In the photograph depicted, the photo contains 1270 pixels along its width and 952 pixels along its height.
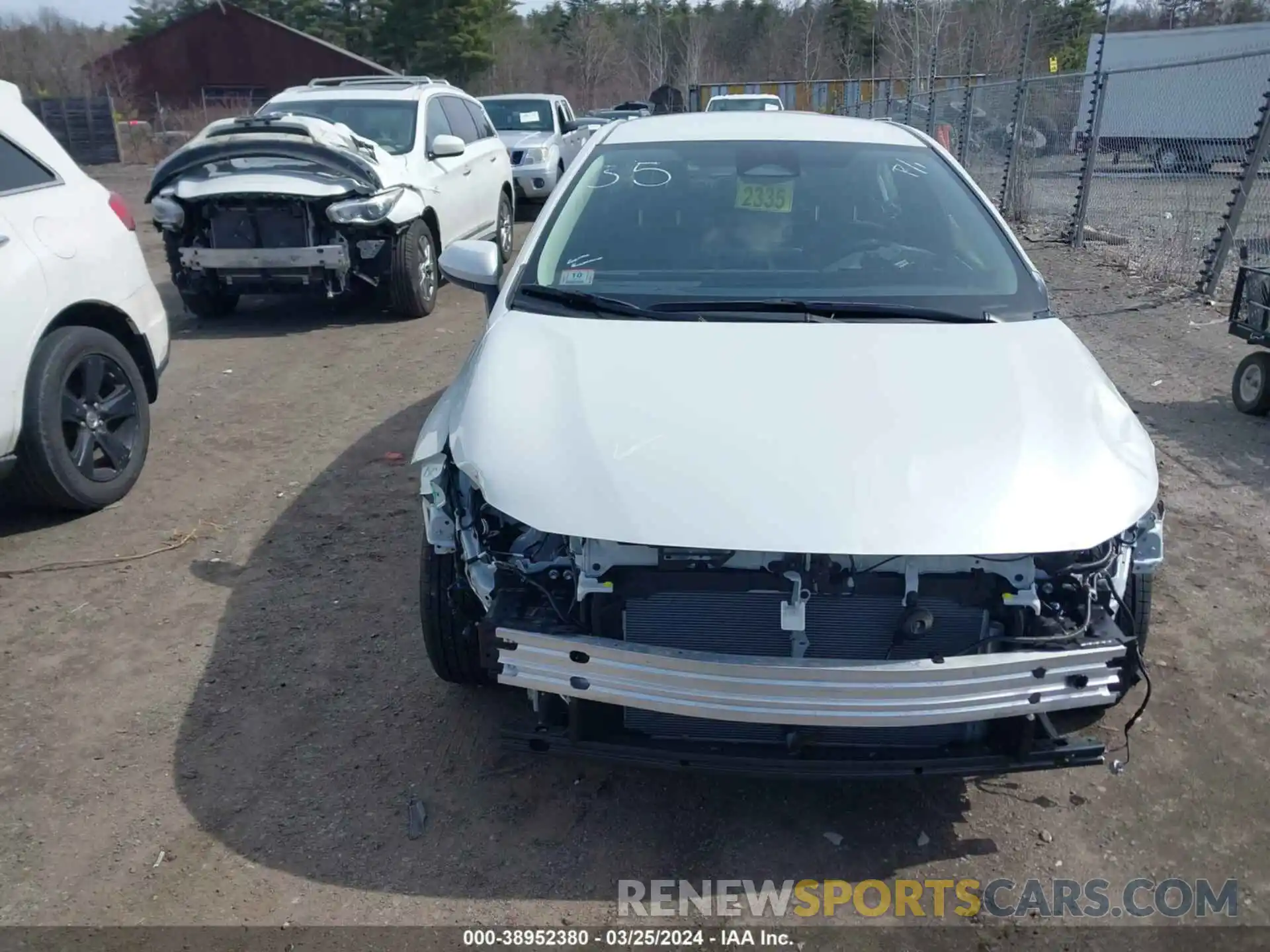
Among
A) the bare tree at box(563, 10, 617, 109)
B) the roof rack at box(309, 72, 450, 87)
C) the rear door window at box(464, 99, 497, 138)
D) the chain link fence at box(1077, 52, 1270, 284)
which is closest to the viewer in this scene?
the chain link fence at box(1077, 52, 1270, 284)

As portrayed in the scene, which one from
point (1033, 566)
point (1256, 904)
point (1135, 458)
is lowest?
point (1256, 904)

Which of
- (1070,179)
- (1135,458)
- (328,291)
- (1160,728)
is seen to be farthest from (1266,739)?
(1070,179)

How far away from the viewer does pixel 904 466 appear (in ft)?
7.95

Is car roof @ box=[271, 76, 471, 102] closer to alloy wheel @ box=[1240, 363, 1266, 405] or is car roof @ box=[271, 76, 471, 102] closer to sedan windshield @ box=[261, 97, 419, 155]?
sedan windshield @ box=[261, 97, 419, 155]

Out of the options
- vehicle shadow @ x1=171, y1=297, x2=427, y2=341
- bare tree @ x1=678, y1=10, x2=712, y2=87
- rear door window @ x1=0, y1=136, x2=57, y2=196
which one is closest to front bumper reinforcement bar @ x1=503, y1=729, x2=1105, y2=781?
rear door window @ x1=0, y1=136, x2=57, y2=196

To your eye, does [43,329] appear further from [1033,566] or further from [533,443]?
[1033,566]

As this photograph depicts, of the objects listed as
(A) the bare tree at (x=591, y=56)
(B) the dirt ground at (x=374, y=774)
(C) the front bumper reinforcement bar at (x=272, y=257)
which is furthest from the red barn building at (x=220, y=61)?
(B) the dirt ground at (x=374, y=774)

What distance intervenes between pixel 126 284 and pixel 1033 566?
444 cm

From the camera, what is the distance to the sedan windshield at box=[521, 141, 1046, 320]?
3.29 metres

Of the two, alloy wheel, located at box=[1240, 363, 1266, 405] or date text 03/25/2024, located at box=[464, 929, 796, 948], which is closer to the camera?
date text 03/25/2024, located at box=[464, 929, 796, 948]

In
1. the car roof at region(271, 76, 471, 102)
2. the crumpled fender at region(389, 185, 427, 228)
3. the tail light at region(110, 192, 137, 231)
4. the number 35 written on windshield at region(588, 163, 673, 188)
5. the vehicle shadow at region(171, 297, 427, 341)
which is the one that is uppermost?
the car roof at region(271, 76, 471, 102)

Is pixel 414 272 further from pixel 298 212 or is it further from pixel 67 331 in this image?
pixel 67 331

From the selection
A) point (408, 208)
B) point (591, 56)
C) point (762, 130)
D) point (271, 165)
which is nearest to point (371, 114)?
point (408, 208)

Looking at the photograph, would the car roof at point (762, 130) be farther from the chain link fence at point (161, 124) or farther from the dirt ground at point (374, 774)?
the chain link fence at point (161, 124)
